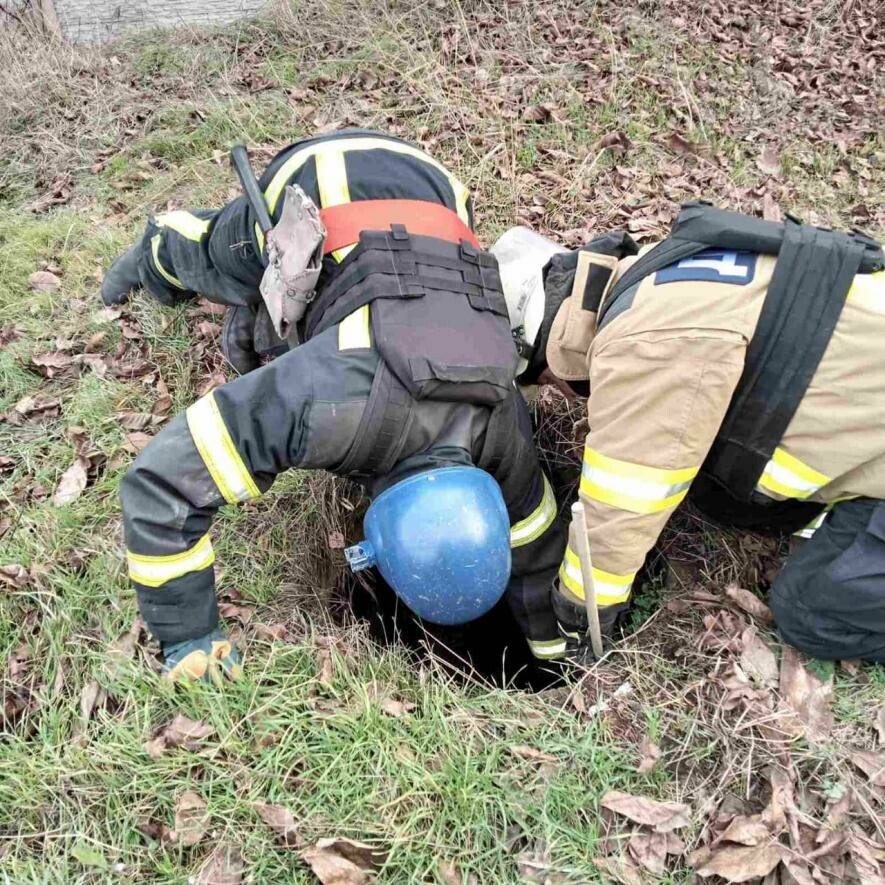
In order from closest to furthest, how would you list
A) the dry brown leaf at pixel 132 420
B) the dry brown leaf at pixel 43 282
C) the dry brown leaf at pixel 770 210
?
the dry brown leaf at pixel 132 420
the dry brown leaf at pixel 43 282
the dry brown leaf at pixel 770 210

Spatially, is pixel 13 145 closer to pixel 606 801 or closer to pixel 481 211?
pixel 481 211

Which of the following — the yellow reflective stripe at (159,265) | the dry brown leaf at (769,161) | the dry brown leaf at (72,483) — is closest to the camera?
the dry brown leaf at (72,483)

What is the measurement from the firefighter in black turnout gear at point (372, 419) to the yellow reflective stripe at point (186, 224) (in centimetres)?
87

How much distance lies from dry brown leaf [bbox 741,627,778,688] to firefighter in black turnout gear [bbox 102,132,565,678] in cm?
94

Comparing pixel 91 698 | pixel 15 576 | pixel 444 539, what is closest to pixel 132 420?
pixel 15 576

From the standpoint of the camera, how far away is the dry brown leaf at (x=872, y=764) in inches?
90.5

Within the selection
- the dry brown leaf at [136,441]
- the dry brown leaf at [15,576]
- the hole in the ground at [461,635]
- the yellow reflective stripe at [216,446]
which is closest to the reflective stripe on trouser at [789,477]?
the hole in the ground at [461,635]

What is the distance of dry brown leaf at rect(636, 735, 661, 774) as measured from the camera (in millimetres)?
2379

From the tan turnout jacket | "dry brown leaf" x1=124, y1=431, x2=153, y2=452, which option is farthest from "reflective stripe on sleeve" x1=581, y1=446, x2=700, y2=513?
"dry brown leaf" x1=124, y1=431, x2=153, y2=452

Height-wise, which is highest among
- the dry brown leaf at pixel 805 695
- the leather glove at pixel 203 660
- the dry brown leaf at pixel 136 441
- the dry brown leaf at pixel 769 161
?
the dry brown leaf at pixel 769 161

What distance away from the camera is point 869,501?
247cm

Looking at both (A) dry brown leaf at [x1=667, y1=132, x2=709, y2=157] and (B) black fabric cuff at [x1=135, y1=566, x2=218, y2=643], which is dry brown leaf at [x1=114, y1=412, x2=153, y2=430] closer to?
(B) black fabric cuff at [x1=135, y1=566, x2=218, y2=643]

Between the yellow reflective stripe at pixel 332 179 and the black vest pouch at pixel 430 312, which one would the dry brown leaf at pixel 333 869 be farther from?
the yellow reflective stripe at pixel 332 179

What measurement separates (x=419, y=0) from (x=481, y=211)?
2339mm
